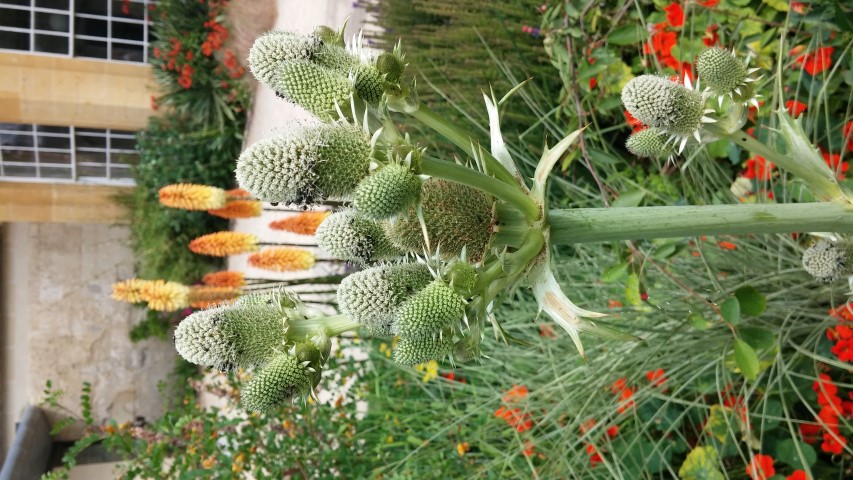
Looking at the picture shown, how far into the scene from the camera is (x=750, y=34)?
8.59 feet

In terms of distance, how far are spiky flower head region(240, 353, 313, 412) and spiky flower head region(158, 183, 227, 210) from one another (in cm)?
316

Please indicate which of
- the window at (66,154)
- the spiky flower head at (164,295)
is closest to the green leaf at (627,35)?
the spiky flower head at (164,295)

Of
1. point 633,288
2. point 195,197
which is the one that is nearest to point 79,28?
point 195,197

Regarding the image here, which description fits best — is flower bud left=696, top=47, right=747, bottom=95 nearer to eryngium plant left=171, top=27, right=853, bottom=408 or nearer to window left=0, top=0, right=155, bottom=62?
eryngium plant left=171, top=27, right=853, bottom=408

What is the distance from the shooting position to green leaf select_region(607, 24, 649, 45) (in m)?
2.80

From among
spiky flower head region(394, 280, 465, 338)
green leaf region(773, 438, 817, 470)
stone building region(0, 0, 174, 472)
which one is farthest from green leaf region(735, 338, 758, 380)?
stone building region(0, 0, 174, 472)

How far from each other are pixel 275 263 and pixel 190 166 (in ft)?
12.0

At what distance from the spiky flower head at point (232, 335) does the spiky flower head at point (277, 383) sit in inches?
2.1

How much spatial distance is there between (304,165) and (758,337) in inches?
61.8

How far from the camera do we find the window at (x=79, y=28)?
672cm

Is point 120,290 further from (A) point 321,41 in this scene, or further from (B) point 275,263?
(A) point 321,41

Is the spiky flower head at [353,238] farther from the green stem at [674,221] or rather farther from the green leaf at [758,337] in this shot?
the green leaf at [758,337]

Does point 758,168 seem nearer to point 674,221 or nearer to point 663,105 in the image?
point 663,105

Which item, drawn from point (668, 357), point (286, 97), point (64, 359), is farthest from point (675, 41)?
Result: point (64, 359)
